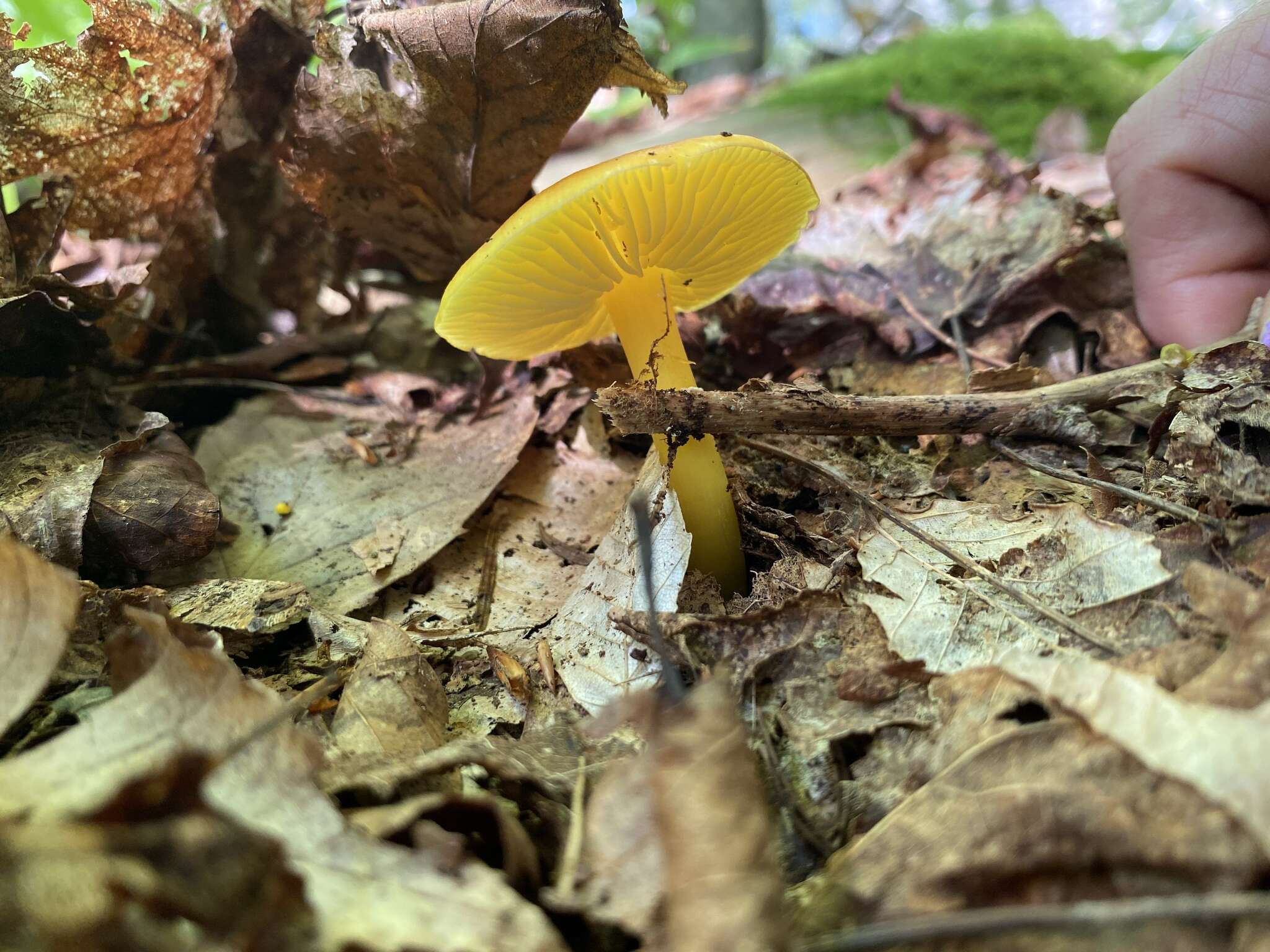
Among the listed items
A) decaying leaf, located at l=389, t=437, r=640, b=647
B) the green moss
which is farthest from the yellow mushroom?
the green moss

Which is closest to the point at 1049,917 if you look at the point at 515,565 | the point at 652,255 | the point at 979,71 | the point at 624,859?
the point at 624,859

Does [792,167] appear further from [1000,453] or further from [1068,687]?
[1068,687]

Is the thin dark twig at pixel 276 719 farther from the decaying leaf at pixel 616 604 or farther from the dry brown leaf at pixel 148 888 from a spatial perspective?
the decaying leaf at pixel 616 604

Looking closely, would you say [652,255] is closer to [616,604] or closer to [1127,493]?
[616,604]

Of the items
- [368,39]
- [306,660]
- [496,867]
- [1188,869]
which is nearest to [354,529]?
[306,660]

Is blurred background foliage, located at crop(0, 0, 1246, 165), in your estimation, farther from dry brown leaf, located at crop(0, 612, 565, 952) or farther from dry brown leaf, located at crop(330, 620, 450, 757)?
dry brown leaf, located at crop(0, 612, 565, 952)

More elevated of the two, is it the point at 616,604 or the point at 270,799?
the point at 270,799
